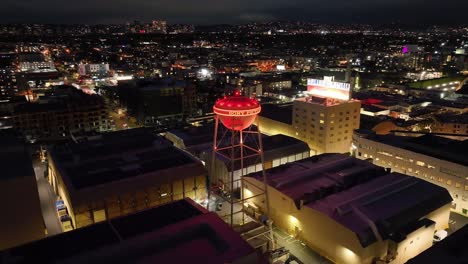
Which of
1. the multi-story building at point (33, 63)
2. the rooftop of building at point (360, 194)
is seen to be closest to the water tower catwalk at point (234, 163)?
the rooftop of building at point (360, 194)

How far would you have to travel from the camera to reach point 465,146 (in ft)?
115

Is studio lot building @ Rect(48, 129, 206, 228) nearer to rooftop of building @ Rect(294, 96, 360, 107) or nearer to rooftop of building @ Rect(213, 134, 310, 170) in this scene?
rooftop of building @ Rect(213, 134, 310, 170)

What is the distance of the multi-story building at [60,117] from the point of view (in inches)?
2063

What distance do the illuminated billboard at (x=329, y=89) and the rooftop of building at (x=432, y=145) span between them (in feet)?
18.5

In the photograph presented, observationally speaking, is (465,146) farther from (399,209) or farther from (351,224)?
(351,224)

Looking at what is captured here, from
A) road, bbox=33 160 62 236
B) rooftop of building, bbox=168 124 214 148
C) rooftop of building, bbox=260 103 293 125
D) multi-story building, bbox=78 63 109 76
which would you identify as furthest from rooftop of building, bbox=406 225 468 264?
multi-story building, bbox=78 63 109 76

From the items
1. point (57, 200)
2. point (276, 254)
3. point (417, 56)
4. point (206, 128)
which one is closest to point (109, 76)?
point (206, 128)

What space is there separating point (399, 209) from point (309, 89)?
69.0ft

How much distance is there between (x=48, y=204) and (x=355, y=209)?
2921cm

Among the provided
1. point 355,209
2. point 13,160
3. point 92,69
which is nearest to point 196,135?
point 13,160

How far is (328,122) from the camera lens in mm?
41125

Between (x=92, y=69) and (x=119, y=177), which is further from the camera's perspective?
(x=92, y=69)

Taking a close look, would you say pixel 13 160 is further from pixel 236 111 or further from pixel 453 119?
pixel 453 119

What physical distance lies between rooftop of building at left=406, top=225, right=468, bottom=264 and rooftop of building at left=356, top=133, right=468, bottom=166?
13.3m
